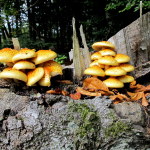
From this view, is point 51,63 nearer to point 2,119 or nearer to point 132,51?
point 2,119

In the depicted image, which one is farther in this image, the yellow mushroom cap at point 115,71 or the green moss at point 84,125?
the yellow mushroom cap at point 115,71

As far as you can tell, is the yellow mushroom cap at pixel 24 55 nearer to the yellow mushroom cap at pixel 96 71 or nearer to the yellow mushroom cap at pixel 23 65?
the yellow mushroom cap at pixel 23 65

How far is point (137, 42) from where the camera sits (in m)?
2.67

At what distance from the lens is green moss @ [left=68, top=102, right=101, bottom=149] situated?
1496mm

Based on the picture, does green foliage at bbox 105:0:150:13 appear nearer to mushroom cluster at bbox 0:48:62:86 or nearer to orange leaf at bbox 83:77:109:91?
orange leaf at bbox 83:77:109:91

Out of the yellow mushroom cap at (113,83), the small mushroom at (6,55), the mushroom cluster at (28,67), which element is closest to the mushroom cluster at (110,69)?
the yellow mushroom cap at (113,83)

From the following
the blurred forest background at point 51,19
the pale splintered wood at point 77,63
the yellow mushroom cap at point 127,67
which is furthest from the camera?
the blurred forest background at point 51,19

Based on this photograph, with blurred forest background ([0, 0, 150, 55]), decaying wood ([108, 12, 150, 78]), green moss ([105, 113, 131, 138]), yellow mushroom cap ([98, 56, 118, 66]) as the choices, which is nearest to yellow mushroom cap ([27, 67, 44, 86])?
yellow mushroom cap ([98, 56, 118, 66])

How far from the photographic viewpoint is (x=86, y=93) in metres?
1.92

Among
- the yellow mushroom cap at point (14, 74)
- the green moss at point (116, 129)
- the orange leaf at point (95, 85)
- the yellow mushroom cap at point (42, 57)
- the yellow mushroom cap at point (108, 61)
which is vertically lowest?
the green moss at point (116, 129)

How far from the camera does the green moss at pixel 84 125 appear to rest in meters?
1.50

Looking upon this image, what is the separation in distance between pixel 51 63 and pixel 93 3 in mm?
6734

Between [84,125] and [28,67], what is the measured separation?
2.83 ft

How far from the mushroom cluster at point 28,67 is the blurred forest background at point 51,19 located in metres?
5.59
